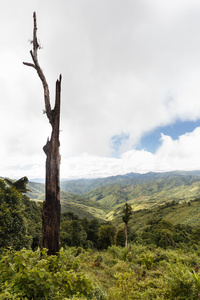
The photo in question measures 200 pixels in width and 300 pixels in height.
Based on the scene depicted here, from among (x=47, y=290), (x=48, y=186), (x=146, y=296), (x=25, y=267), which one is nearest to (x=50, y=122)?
(x=48, y=186)

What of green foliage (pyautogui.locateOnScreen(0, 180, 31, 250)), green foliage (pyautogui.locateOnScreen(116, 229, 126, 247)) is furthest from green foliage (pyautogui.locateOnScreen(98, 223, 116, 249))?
green foliage (pyautogui.locateOnScreen(0, 180, 31, 250))

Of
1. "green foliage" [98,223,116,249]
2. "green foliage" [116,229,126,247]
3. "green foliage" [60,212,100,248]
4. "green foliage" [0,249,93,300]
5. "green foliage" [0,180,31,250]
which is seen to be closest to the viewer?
"green foliage" [0,249,93,300]

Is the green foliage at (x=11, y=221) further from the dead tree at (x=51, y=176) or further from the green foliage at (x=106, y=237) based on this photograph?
the green foliage at (x=106, y=237)

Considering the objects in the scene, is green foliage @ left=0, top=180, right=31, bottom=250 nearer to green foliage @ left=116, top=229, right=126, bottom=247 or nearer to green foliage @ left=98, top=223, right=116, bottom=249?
green foliage @ left=116, top=229, right=126, bottom=247

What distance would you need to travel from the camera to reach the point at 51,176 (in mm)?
6078

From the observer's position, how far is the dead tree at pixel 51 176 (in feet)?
18.3

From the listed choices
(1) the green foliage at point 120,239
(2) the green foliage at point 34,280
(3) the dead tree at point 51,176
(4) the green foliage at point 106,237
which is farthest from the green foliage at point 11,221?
(4) the green foliage at point 106,237

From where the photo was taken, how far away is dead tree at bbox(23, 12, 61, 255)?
5.57 meters

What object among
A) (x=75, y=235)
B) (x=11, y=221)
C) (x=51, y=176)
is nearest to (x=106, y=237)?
(x=75, y=235)

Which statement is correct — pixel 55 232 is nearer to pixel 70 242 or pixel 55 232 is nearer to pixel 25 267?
pixel 25 267

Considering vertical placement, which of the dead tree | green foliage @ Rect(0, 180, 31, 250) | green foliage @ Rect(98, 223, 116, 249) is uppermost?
the dead tree

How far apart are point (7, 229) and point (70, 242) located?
131 feet

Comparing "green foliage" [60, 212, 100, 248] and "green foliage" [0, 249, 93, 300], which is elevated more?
"green foliage" [0, 249, 93, 300]

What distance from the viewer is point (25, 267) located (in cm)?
336
